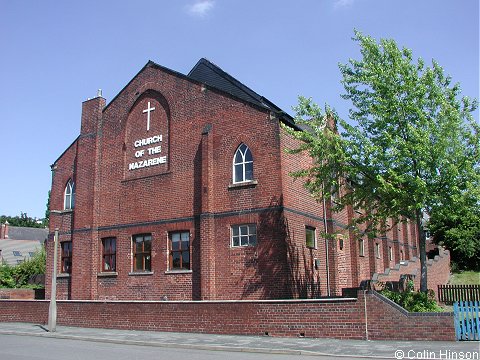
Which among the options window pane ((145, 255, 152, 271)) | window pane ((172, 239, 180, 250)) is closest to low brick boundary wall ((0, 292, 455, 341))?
window pane ((145, 255, 152, 271))

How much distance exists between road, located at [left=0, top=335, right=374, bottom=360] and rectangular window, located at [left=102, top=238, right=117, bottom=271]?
8.86 m

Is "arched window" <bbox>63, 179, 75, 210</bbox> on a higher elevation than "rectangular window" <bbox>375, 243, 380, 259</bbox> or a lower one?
higher

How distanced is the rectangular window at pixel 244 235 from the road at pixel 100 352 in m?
7.05

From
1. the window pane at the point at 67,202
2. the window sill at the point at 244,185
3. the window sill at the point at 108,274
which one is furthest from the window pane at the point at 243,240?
the window pane at the point at 67,202

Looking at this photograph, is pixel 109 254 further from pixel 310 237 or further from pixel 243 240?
pixel 310 237

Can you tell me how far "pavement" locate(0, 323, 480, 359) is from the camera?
1238cm

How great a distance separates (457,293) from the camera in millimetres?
28359

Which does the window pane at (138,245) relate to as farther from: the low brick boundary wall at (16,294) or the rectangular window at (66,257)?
the low brick boundary wall at (16,294)

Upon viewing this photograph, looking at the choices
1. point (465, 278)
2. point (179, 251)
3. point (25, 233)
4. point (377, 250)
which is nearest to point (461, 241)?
point (465, 278)

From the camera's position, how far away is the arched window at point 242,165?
21.9 meters

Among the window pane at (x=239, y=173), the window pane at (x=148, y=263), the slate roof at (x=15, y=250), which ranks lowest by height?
the window pane at (x=148, y=263)

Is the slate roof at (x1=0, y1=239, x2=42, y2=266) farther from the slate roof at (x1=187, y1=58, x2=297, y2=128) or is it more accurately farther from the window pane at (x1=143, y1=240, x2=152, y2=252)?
the slate roof at (x1=187, y1=58, x2=297, y2=128)

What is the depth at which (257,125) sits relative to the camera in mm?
21828

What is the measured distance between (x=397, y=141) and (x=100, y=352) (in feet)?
35.6
